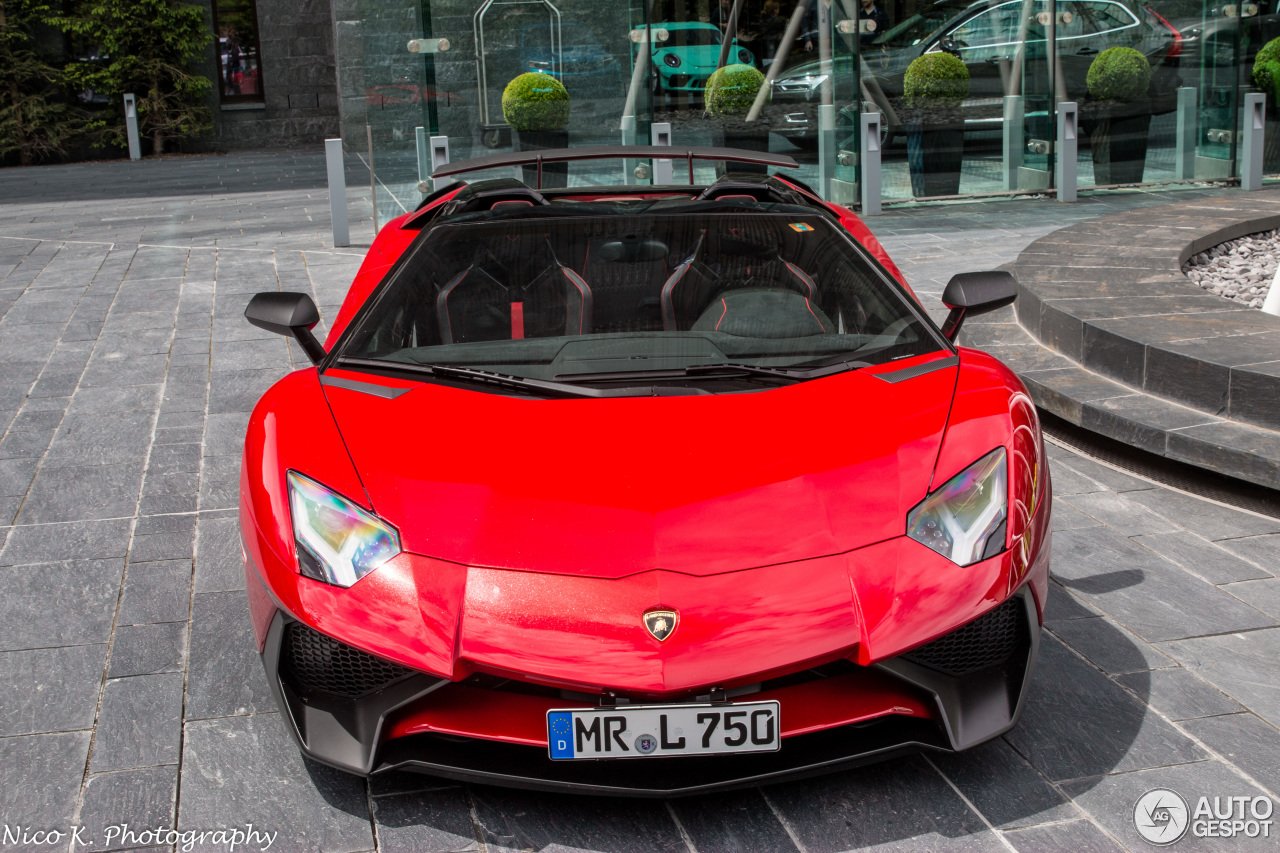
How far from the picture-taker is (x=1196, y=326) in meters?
5.39

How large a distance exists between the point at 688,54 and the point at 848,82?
1724 mm

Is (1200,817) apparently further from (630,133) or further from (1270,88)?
(1270,88)

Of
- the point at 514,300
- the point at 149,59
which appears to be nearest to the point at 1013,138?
the point at 514,300

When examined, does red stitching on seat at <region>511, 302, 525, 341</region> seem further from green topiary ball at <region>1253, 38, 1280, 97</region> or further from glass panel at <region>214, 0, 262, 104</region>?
glass panel at <region>214, 0, 262, 104</region>

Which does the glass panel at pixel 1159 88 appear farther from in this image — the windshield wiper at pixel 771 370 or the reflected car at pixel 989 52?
the windshield wiper at pixel 771 370

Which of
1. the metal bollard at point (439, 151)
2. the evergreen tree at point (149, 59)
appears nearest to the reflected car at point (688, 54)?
the metal bollard at point (439, 151)

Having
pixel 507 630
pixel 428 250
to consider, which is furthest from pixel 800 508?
pixel 428 250

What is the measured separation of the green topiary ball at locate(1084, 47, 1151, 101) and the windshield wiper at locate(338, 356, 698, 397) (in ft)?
38.7

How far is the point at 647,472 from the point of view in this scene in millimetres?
2463

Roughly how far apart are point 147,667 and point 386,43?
960 cm

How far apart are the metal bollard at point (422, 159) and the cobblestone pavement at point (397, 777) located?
18.7 feet

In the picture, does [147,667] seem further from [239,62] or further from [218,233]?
[239,62]

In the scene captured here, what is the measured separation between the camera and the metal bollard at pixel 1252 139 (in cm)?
1229

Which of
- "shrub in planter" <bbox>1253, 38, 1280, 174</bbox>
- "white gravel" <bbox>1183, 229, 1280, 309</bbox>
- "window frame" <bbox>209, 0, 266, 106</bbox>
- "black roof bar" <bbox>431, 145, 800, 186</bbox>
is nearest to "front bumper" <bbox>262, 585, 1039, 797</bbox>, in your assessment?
"black roof bar" <bbox>431, 145, 800, 186</bbox>
